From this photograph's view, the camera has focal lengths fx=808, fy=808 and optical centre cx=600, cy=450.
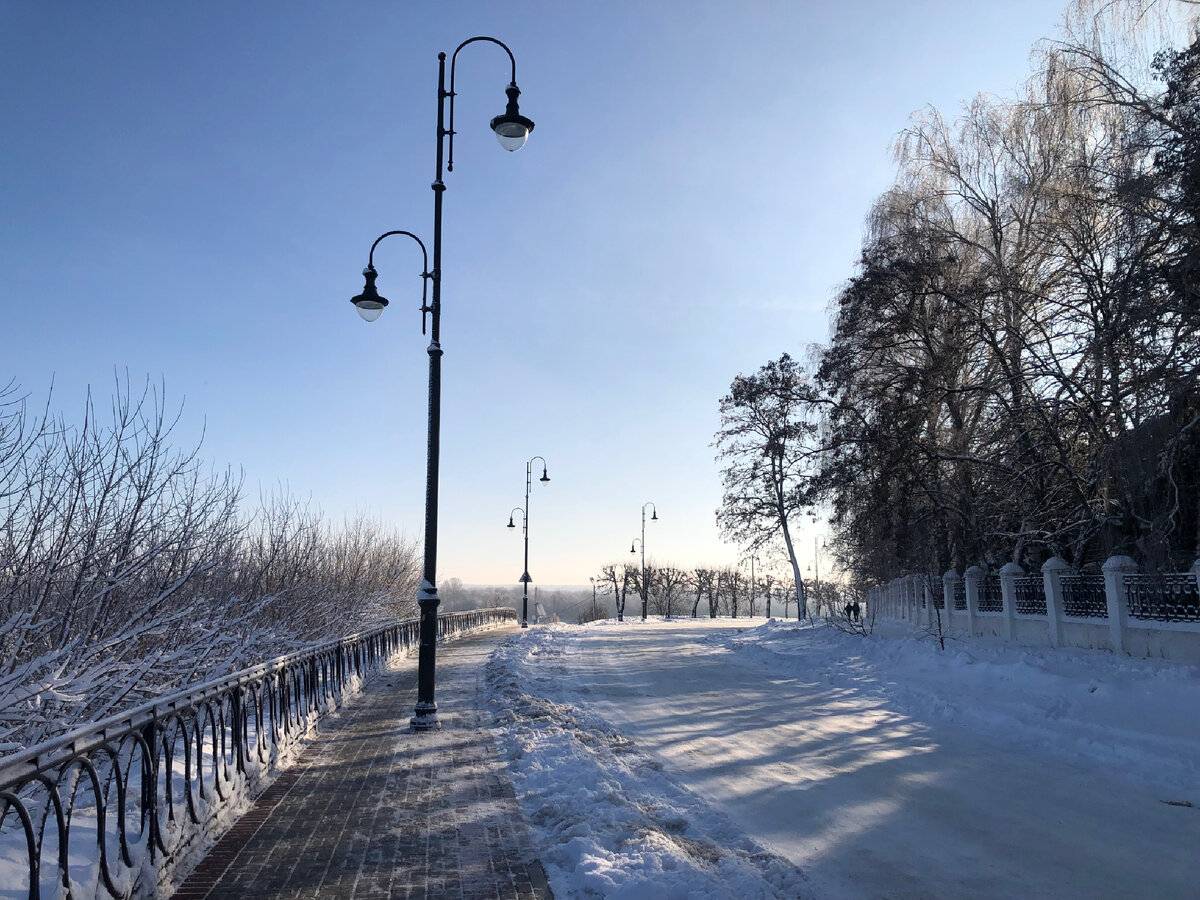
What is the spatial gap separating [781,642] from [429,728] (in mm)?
19174

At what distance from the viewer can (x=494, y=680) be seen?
16.2 m

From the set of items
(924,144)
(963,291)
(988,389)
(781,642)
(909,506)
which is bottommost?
(781,642)

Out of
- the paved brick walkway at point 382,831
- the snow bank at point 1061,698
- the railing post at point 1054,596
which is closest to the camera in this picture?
the paved brick walkway at point 382,831

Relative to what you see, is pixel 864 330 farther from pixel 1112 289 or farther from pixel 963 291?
pixel 1112 289

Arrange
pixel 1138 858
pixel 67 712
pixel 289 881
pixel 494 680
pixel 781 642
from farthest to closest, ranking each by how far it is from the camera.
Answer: pixel 781 642
pixel 494 680
pixel 67 712
pixel 1138 858
pixel 289 881

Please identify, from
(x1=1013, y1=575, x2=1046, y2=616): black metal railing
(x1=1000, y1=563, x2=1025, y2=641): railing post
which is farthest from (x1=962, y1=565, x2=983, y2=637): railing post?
(x1=1013, y1=575, x2=1046, y2=616): black metal railing

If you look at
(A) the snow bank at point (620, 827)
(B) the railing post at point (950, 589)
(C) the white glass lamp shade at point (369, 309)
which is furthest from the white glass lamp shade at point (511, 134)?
(B) the railing post at point (950, 589)

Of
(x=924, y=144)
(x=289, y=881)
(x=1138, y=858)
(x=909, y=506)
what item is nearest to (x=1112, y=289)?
(x=909, y=506)

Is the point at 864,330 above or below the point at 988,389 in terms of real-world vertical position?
above

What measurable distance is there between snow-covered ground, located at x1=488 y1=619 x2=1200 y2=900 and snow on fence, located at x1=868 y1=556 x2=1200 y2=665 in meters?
0.48

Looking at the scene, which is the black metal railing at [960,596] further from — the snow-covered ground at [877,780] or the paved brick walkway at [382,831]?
the paved brick walkway at [382,831]

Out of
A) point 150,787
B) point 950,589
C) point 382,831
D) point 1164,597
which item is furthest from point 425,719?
point 950,589

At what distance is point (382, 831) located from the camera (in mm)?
6176

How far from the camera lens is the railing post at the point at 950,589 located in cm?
2094
